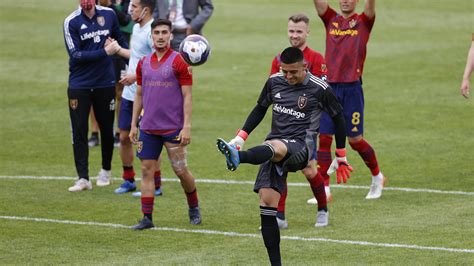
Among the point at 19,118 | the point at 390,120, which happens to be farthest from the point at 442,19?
the point at 19,118

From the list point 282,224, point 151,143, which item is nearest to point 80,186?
point 151,143

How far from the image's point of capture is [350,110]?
1377 cm

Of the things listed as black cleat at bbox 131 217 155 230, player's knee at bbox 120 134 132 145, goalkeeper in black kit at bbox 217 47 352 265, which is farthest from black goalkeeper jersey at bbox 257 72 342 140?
player's knee at bbox 120 134 132 145

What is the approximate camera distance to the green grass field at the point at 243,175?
11.4m

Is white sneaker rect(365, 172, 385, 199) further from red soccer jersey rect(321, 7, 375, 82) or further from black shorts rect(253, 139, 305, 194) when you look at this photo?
black shorts rect(253, 139, 305, 194)

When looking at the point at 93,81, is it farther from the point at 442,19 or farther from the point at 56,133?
the point at 442,19

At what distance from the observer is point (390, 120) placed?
1931 centimetres

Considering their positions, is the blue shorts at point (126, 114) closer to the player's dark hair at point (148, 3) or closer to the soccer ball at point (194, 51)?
the player's dark hair at point (148, 3)

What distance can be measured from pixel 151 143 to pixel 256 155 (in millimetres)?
2624

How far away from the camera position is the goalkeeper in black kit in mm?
10445

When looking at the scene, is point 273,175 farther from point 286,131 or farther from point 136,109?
point 136,109

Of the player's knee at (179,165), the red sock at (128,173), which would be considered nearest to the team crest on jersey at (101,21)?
the red sock at (128,173)

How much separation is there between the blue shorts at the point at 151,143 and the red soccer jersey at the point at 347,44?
8.25 feet

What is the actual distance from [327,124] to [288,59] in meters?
3.19
